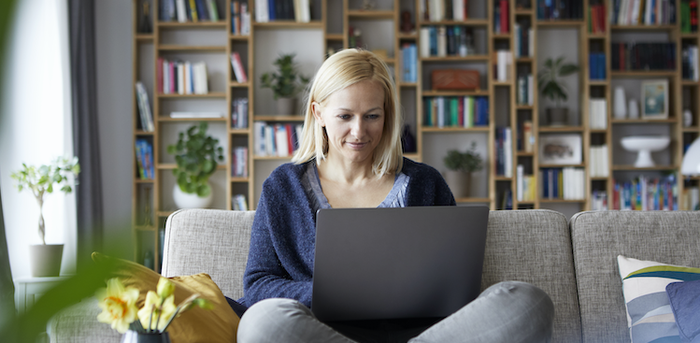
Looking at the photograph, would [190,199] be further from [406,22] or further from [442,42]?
[442,42]

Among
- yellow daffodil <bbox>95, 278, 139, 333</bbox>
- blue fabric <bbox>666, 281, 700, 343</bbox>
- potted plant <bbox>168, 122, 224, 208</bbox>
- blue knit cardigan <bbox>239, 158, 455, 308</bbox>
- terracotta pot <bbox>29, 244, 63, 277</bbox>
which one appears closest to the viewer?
yellow daffodil <bbox>95, 278, 139, 333</bbox>

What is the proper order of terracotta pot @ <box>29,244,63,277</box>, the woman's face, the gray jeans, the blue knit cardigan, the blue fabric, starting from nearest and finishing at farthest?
the gray jeans < the blue fabric < the blue knit cardigan < the woman's face < terracotta pot @ <box>29,244,63,277</box>

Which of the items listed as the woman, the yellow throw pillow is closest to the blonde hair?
the woman

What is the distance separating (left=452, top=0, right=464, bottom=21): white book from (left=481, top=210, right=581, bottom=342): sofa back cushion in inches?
106

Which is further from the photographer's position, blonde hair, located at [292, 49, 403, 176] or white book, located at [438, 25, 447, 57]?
white book, located at [438, 25, 447, 57]

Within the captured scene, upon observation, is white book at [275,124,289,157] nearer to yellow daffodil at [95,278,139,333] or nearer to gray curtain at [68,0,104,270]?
gray curtain at [68,0,104,270]

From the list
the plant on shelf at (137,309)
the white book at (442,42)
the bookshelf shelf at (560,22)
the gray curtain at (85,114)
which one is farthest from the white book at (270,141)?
the plant on shelf at (137,309)

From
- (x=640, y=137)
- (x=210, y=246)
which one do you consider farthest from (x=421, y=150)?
(x=210, y=246)

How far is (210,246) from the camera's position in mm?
1518

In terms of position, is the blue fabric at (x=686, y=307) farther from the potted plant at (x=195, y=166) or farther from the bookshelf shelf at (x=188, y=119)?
the bookshelf shelf at (x=188, y=119)

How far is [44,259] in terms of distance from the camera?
92.5 inches

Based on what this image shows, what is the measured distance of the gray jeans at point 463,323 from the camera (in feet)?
3.34

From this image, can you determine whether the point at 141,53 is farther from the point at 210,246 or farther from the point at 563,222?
the point at 563,222

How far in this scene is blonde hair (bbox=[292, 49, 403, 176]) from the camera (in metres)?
1.47
